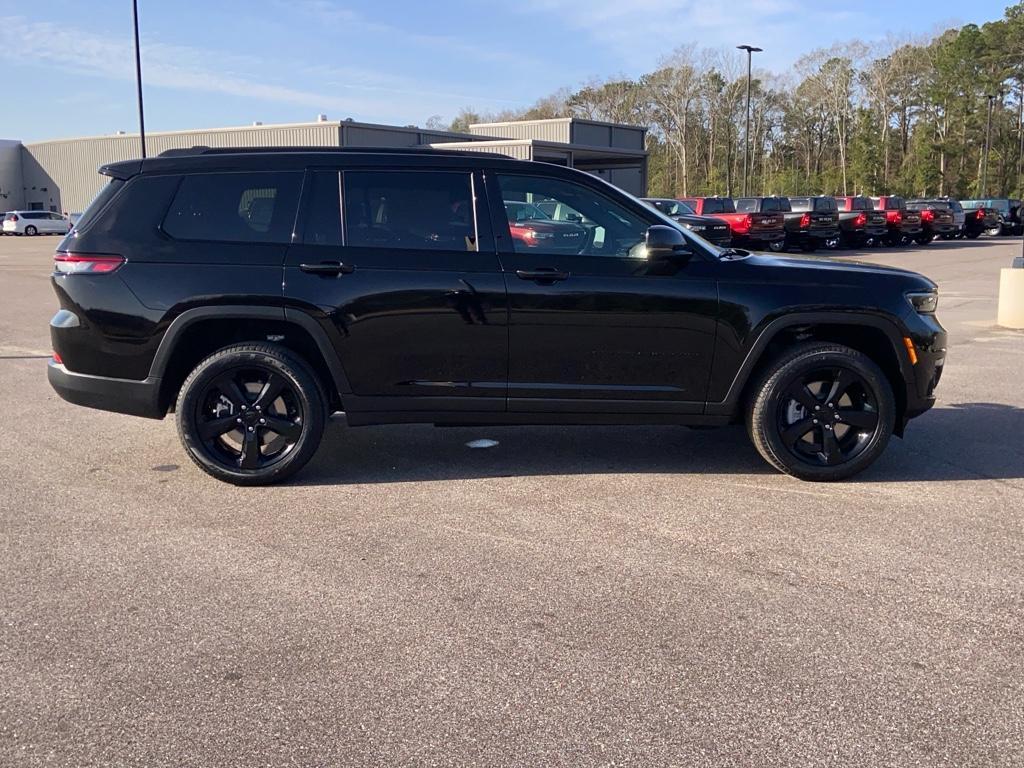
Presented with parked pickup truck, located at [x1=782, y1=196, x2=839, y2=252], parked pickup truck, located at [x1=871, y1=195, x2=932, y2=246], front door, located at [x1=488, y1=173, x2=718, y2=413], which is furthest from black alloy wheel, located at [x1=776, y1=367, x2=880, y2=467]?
parked pickup truck, located at [x1=871, y1=195, x2=932, y2=246]

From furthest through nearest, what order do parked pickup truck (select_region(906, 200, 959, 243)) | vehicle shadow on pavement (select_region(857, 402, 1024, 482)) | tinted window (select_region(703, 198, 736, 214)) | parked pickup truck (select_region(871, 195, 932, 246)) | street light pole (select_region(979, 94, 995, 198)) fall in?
street light pole (select_region(979, 94, 995, 198))
parked pickup truck (select_region(906, 200, 959, 243))
parked pickup truck (select_region(871, 195, 932, 246))
tinted window (select_region(703, 198, 736, 214))
vehicle shadow on pavement (select_region(857, 402, 1024, 482))

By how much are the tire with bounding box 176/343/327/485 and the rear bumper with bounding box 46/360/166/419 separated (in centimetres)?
19

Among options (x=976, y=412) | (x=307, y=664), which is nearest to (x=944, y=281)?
(x=976, y=412)

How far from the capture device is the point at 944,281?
20.3 metres

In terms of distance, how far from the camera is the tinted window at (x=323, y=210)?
5570 millimetres

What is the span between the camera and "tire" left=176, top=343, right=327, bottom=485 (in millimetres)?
5539

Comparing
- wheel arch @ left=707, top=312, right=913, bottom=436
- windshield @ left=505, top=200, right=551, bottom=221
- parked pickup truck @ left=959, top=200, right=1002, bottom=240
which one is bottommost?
wheel arch @ left=707, top=312, right=913, bottom=436

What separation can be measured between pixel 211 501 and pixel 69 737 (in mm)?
2443

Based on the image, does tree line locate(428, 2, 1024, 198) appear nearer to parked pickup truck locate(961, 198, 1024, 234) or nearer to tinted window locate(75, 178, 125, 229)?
parked pickup truck locate(961, 198, 1024, 234)

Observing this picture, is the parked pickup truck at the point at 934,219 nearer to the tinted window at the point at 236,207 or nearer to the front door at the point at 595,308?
the front door at the point at 595,308

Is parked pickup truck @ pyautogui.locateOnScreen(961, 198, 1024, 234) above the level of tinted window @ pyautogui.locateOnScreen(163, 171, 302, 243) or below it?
above

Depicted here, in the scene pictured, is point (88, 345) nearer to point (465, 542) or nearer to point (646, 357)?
point (465, 542)

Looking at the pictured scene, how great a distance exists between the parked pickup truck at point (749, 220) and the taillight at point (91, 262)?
2367 centimetres

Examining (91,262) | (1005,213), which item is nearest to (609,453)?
(91,262)
